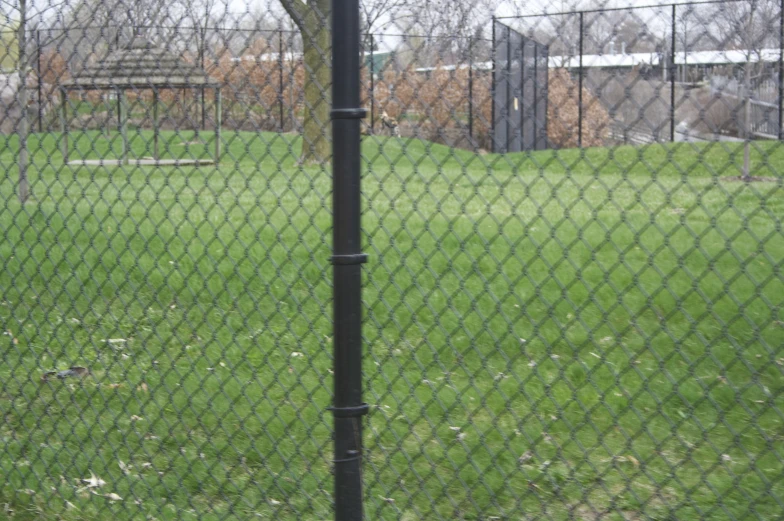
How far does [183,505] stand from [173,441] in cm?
53

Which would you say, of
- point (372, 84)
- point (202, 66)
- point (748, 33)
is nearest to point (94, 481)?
point (202, 66)

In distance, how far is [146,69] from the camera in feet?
11.7

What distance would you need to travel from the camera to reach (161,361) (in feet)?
17.5

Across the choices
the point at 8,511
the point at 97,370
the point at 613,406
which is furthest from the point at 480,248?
the point at 8,511

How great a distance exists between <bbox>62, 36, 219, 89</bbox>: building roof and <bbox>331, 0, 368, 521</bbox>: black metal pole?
91 centimetres

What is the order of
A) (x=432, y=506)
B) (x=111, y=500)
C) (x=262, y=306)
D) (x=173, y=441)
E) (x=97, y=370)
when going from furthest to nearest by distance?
(x=262, y=306) < (x=97, y=370) < (x=173, y=441) < (x=111, y=500) < (x=432, y=506)

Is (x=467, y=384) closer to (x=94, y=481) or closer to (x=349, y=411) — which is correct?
(x=94, y=481)

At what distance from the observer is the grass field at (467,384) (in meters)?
2.80

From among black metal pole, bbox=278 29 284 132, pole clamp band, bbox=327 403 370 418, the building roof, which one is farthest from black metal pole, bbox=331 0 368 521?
the building roof

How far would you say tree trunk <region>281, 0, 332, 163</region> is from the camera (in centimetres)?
282

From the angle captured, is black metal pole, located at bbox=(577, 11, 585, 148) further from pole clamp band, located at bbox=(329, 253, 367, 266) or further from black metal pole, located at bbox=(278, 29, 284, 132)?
black metal pole, located at bbox=(278, 29, 284, 132)

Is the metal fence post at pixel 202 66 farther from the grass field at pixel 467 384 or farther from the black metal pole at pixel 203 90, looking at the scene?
the grass field at pixel 467 384

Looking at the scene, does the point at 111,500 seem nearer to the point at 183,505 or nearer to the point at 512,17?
the point at 183,505

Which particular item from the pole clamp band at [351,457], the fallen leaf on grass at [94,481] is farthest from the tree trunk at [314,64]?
the fallen leaf on grass at [94,481]
